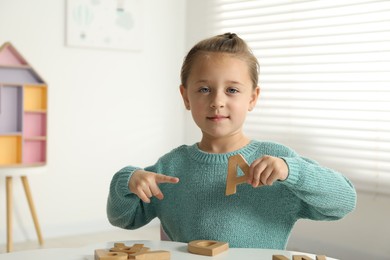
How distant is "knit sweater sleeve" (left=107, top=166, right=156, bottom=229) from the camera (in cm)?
139

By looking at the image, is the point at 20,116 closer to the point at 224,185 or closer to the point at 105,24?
the point at 105,24

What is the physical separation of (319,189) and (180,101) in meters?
3.12

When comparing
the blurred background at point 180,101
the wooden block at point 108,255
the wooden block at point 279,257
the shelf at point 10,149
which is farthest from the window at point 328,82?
the wooden block at point 108,255

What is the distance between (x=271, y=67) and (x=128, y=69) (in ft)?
3.44

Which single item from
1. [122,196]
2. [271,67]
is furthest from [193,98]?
[271,67]

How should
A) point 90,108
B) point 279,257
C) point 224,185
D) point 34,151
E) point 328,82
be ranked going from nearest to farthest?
point 279,257, point 224,185, point 328,82, point 34,151, point 90,108

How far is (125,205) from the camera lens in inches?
57.1

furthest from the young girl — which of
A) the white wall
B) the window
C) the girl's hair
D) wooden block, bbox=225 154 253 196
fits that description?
the white wall

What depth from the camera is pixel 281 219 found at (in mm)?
1407

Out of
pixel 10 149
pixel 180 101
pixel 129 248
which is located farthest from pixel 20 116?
pixel 129 248

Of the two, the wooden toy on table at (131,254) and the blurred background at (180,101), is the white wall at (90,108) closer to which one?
the blurred background at (180,101)

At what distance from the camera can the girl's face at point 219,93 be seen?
54.4 inches

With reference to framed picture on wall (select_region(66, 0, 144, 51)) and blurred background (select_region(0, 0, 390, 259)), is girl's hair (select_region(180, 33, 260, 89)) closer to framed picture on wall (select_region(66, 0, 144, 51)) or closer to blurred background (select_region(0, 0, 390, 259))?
blurred background (select_region(0, 0, 390, 259))

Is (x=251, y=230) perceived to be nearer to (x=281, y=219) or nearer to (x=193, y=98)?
(x=281, y=219)
